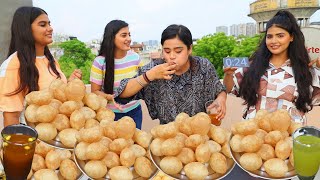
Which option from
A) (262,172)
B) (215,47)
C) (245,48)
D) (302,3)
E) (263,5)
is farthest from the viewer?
(263,5)

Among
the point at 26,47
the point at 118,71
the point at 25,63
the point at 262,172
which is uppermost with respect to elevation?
the point at 26,47

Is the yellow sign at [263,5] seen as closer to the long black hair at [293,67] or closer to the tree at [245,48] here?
the tree at [245,48]

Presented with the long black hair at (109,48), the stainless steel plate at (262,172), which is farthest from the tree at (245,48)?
the stainless steel plate at (262,172)

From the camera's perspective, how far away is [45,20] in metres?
2.66

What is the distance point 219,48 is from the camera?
18594mm

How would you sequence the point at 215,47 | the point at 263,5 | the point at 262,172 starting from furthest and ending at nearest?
the point at 263,5 → the point at 215,47 → the point at 262,172

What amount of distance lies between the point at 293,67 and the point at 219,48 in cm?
1645

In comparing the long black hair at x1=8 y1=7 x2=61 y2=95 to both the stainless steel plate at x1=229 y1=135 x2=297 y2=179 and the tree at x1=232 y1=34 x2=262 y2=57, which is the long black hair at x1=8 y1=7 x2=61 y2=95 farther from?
the tree at x1=232 y1=34 x2=262 y2=57

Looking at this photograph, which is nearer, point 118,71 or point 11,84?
point 11,84

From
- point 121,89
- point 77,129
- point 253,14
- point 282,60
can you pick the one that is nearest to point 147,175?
point 77,129

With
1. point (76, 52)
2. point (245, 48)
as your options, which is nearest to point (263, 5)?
point (76, 52)

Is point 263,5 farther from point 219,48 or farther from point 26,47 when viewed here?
point 26,47

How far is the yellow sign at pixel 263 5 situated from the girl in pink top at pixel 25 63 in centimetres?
4604

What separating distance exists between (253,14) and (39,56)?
48.2 meters
